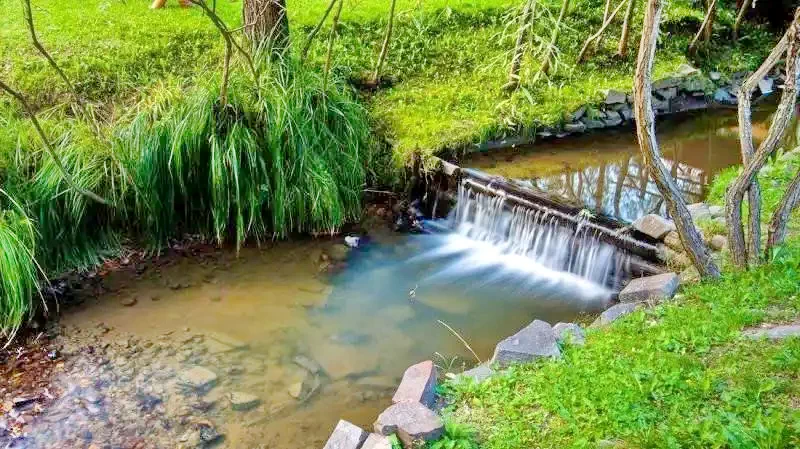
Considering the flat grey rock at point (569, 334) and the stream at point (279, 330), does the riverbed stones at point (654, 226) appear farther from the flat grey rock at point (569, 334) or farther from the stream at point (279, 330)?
the flat grey rock at point (569, 334)

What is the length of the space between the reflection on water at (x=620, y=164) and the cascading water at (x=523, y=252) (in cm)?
63

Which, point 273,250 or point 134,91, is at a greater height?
point 134,91

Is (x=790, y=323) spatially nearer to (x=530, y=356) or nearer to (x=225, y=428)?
(x=530, y=356)

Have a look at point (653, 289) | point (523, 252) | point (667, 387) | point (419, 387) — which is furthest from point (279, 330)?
point (667, 387)

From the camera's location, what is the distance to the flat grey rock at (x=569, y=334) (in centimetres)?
396

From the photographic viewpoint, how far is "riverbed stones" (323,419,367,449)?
130 inches

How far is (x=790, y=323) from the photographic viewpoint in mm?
3734

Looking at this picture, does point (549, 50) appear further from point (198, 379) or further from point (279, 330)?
point (198, 379)

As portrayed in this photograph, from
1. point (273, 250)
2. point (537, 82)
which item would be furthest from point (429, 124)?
point (273, 250)

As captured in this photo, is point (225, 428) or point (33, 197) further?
point (33, 197)

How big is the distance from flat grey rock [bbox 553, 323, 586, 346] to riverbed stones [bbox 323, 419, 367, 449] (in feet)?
4.31

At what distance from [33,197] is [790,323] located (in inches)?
213

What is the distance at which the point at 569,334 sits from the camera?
157 inches

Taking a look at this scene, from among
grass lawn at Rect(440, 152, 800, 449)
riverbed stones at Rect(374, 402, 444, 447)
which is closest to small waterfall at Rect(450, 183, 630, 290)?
grass lawn at Rect(440, 152, 800, 449)
